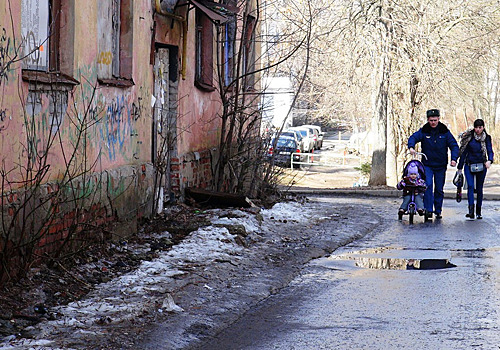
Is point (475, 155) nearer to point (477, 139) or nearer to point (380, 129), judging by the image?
point (477, 139)

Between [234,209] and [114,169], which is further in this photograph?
[234,209]

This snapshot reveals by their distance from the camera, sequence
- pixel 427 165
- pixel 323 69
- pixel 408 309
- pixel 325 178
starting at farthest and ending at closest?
pixel 325 178, pixel 323 69, pixel 427 165, pixel 408 309

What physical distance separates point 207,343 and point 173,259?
114 inches

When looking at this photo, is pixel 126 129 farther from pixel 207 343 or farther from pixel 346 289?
pixel 207 343

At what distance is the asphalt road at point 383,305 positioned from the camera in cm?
612

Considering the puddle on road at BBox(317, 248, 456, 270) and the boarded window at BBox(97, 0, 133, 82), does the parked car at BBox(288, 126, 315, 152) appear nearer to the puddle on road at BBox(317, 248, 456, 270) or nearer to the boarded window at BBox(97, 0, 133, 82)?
the puddle on road at BBox(317, 248, 456, 270)

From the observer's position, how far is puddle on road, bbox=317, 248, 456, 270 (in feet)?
31.0

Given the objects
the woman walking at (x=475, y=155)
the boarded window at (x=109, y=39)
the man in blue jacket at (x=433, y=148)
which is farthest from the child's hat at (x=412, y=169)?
the boarded window at (x=109, y=39)

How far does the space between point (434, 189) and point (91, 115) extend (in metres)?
7.57

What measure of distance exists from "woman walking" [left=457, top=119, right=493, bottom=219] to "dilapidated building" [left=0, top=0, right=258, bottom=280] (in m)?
4.20

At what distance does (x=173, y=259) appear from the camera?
8906 mm

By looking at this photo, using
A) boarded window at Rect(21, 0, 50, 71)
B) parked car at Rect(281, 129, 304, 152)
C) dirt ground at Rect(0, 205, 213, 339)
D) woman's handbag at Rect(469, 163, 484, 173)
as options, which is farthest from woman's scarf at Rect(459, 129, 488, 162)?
parked car at Rect(281, 129, 304, 152)

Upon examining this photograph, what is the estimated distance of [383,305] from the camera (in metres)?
7.34

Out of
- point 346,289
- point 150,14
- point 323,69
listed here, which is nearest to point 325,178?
point 323,69
